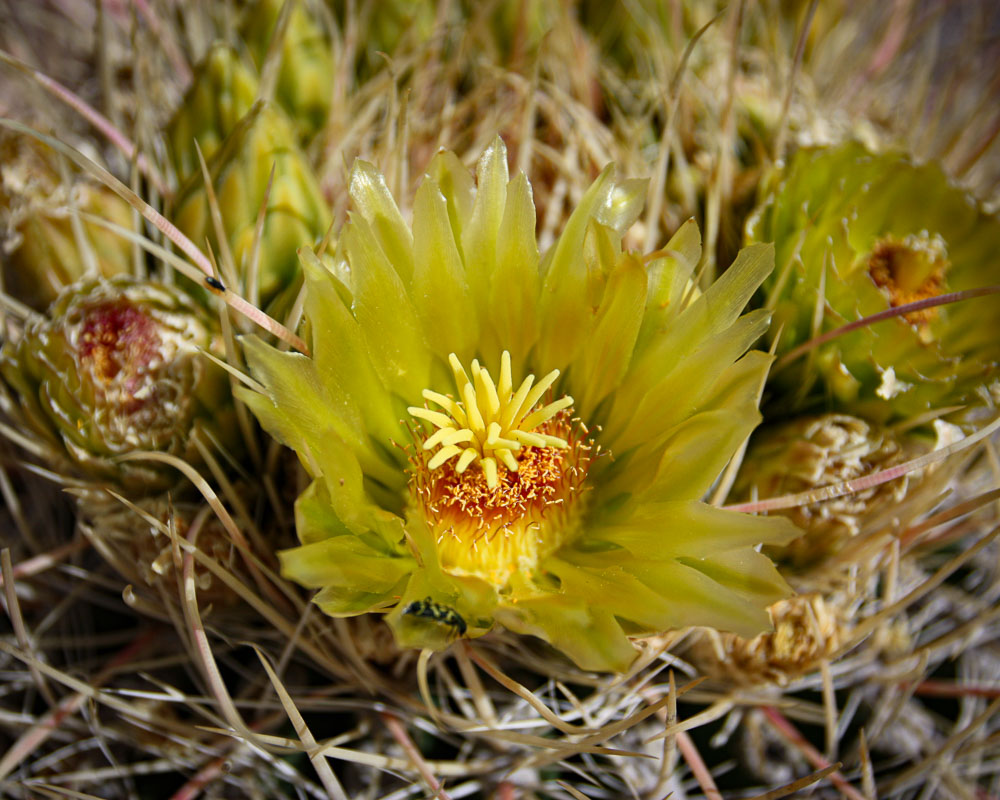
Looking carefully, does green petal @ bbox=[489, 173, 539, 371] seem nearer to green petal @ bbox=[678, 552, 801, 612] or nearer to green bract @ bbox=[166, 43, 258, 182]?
green petal @ bbox=[678, 552, 801, 612]

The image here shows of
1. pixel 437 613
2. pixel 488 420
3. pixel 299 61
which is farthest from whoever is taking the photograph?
pixel 299 61

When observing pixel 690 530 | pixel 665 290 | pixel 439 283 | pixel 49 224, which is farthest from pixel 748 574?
pixel 49 224

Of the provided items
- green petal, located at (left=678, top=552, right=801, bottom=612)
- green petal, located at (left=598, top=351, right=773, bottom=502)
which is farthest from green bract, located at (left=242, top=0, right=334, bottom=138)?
green petal, located at (left=678, top=552, right=801, bottom=612)

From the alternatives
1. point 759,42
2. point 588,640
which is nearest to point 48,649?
point 588,640

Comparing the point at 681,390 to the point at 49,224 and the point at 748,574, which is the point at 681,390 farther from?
the point at 49,224

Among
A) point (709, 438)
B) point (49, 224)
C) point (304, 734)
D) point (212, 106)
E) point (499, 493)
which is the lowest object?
point (304, 734)

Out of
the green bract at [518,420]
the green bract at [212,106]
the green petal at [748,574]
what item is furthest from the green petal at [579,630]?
the green bract at [212,106]
